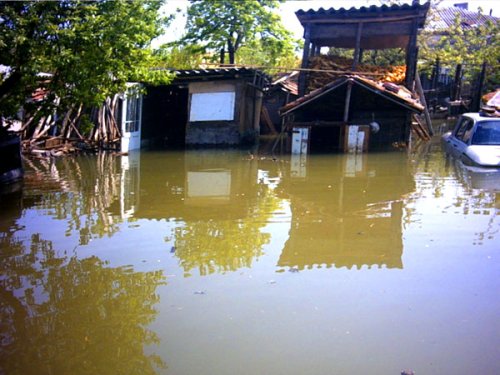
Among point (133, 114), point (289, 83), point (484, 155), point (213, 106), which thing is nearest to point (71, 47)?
point (133, 114)

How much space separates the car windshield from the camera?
12.1 m

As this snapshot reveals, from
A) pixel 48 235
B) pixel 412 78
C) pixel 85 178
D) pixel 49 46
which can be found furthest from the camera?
pixel 412 78

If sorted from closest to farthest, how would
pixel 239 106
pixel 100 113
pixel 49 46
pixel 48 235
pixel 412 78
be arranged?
pixel 48 235
pixel 49 46
pixel 100 113
pixel 412 78
pixel 239 106

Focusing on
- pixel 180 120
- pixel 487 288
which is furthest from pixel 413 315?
pixel 180 120

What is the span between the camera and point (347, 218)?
7.36 metres

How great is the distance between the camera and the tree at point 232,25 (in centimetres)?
2328

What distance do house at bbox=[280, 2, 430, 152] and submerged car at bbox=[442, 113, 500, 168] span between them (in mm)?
2636

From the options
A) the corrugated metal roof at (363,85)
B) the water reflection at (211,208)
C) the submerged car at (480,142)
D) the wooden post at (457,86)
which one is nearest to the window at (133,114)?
the water reflection at (211,208)

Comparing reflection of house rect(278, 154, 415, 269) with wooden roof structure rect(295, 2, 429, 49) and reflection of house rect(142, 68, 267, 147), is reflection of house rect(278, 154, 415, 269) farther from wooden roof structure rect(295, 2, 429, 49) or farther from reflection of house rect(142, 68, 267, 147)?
reflection of house rect(142, 68, 267, 147)

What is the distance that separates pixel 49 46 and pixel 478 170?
9218 millimetres

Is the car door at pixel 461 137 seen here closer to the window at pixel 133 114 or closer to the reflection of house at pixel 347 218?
the reflection of house at pixel 347 218

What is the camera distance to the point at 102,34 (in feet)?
29.1

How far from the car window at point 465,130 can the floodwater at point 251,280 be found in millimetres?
3346

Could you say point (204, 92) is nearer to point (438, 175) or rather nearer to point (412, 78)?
point (412, 78)
